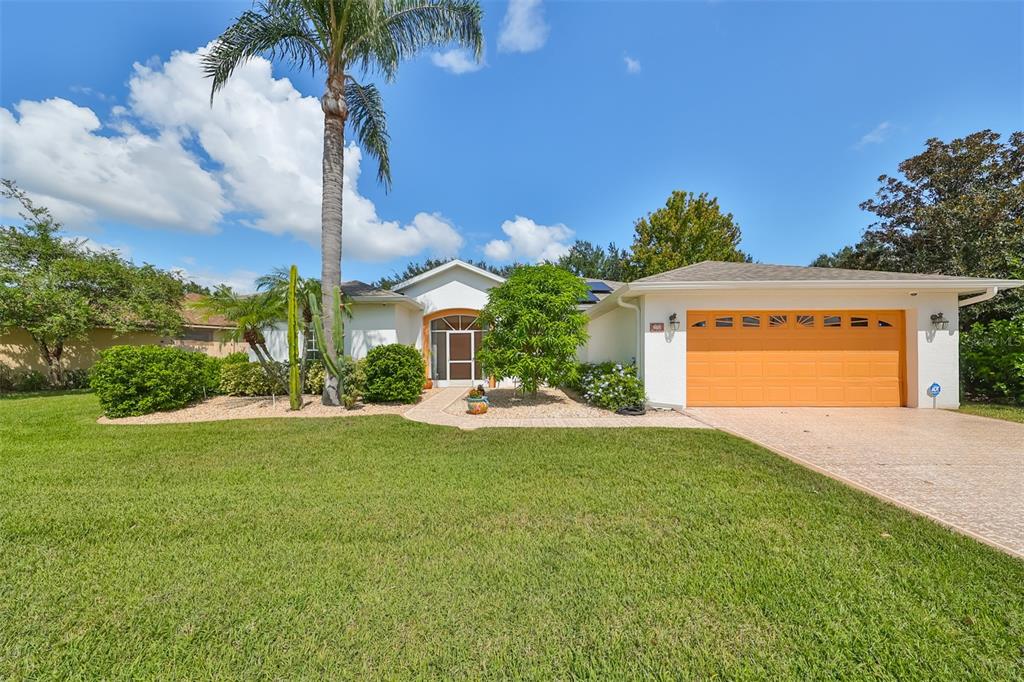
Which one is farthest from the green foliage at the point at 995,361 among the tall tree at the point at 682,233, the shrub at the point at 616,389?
the tall tree at the point at 682,233

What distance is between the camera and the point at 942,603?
2.33 meters

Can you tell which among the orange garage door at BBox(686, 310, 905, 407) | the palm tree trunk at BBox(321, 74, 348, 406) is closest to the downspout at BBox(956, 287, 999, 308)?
the orange garage door at BBox(686, 310, 905, 407)

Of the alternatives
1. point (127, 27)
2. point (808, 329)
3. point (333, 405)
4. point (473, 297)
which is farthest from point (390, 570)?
point (127, 27)

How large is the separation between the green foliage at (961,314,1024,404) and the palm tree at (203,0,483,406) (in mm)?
15224

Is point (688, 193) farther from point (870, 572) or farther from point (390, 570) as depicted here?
point (390, 570)

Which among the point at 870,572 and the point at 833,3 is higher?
the point at 833,3

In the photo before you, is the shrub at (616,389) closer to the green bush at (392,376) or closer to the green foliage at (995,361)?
the green bush at (392,376)

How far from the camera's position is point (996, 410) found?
27.5 ft

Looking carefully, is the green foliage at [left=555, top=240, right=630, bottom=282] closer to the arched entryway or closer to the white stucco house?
the arched entryway

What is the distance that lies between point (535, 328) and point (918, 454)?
712 centimetres

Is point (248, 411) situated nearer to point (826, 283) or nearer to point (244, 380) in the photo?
point (244, 380)

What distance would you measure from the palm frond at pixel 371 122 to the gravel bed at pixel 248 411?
7.24 metres

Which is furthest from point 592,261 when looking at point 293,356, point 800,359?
point 293,356

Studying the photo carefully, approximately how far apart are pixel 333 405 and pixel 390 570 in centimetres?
779
